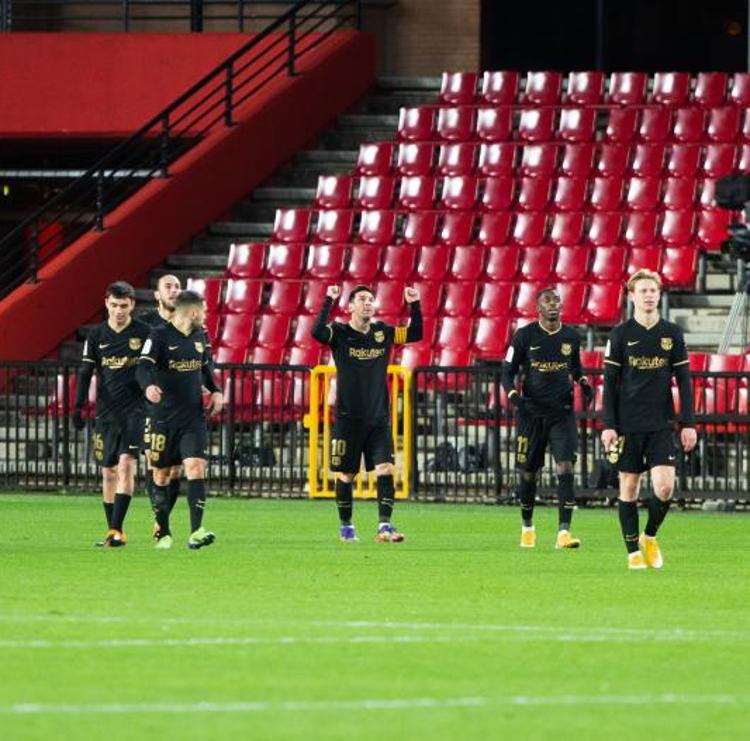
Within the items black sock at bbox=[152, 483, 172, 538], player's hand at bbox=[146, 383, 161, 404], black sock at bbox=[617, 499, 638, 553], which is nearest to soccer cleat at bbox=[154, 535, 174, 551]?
A: black sock at bbox=[152, 483, 172, 538]

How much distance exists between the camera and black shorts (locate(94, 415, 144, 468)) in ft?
59.6

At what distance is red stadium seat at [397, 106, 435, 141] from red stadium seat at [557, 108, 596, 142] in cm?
182

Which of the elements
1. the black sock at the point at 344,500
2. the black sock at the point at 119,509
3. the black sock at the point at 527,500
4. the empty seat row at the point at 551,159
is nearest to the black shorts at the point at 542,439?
the black sock at the point at 527,500

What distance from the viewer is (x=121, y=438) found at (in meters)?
18.2

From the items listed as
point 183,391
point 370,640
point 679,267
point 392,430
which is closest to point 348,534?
point 183,391

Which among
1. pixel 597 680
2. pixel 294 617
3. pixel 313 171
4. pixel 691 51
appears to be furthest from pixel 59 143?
pixel 597 680

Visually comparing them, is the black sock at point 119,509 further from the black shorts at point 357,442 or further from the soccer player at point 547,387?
the soccer player at point 547,387

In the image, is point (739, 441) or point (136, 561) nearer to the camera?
point (136, 561)

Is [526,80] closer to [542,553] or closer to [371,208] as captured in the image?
[371,208]

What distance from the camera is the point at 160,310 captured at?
706 inches

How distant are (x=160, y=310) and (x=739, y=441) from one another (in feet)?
25.0

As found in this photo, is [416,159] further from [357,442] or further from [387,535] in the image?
[387,535]

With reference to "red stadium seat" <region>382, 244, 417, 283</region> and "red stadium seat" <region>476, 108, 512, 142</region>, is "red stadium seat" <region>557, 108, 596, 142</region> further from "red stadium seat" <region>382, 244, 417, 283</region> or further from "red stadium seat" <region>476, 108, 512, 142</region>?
"red stadium seat" <region>382, 244, 417, 283</region>

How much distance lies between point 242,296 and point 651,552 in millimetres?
13540
